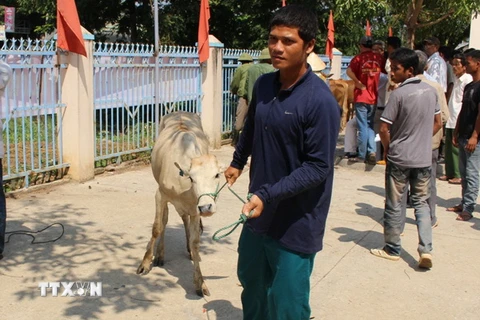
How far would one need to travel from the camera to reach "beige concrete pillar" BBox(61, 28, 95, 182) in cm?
783

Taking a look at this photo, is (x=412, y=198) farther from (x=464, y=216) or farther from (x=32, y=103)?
(x=32, y=103)

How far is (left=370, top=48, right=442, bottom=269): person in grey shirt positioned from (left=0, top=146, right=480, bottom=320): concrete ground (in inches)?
17.2

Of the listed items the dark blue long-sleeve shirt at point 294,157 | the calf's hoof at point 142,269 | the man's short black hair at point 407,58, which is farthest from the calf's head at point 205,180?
the man's short black hair at point 407,58

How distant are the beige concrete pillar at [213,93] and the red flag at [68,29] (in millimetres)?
3589

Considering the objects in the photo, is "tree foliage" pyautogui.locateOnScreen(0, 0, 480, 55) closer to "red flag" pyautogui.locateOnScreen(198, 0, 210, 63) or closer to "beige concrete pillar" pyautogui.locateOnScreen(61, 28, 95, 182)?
"red flag" pyautogui.locateOnScreen(198, 0, 210, 63)

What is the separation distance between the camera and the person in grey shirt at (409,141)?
5.12 metres

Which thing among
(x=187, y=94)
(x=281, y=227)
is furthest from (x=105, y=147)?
(x=281, y=227)

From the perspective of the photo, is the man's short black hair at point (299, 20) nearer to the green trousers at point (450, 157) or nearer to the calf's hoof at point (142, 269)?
the calf's hoof at point (142, 269)

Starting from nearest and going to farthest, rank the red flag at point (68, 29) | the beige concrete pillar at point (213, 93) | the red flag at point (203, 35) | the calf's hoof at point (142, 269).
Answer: the calf's hoof at point (142, 269)
the red flag at point (68, 29)
the red flag at point (203, 35)
the beige concrete pillar at point (213, 93)

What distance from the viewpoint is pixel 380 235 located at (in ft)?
20.8

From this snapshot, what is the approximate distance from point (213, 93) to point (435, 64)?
13.4 ft

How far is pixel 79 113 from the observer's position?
26.1 ft

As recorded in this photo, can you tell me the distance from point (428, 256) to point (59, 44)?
5206mm

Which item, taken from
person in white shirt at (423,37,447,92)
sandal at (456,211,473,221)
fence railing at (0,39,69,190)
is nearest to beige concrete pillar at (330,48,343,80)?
person in white shirt at (423,37,447,92)
